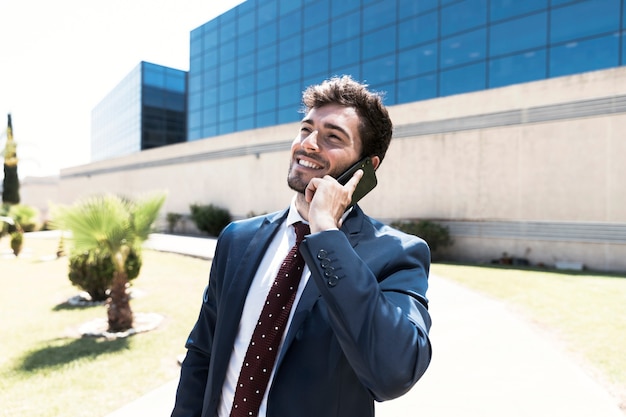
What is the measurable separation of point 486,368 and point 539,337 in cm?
154

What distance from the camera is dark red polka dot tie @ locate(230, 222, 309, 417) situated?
1312 mm

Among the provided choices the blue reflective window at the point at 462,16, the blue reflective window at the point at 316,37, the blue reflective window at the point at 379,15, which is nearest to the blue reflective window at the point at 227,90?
the blue reflective window at the point at 316,37

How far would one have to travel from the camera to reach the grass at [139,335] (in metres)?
3.92

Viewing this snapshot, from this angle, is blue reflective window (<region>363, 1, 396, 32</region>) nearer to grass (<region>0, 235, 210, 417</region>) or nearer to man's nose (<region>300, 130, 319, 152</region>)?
grass (<region>0, 235, 210, 417</region>)

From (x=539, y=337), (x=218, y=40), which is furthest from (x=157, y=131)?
(x=539, y=337)

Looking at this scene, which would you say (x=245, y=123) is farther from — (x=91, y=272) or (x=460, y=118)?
(x=91, y=272)

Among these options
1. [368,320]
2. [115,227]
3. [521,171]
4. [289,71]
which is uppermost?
[289,71]

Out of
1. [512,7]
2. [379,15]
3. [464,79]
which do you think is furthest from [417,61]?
[512,7]

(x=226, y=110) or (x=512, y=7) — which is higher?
(x=512, y=7)

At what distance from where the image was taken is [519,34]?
1672 cm

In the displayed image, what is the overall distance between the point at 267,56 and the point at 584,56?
1931 cm

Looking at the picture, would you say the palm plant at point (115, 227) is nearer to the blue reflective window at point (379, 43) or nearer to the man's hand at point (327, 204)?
the man's hand at point (327, 204)

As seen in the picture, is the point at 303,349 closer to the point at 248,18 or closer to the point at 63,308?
the point at 63,308

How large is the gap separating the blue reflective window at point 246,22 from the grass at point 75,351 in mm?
24198
